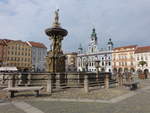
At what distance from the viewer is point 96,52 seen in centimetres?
9931

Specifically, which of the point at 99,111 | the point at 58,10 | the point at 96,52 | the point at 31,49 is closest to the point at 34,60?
the point at 31,49

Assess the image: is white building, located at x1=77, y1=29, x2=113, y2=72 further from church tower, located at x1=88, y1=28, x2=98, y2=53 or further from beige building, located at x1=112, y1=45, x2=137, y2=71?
beige building, located at x1=112, y1=45, x2=137, y2=71

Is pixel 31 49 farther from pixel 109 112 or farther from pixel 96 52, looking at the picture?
pixel 109 112

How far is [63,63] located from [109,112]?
40.9ft

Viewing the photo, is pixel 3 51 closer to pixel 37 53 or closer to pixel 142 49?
pixel 37 53

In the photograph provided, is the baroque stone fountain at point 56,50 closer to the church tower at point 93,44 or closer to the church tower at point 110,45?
the church tower at point 110,45

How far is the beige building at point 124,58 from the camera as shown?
8494 cm

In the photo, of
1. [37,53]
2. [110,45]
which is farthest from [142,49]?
[37,53]

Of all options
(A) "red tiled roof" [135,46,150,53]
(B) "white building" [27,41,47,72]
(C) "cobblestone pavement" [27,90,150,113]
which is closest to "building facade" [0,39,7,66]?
(B) "white building" [27,41,47,72]

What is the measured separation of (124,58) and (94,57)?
58.6 ft

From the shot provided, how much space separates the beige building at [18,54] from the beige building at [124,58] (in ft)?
143

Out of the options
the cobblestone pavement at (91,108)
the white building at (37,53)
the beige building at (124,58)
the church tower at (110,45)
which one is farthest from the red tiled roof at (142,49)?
the cobblestone pavement at (91,108)

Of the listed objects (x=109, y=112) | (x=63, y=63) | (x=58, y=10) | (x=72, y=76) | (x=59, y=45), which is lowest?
(x=109, y=112)

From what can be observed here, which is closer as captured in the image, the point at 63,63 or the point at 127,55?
the point at 63,63
